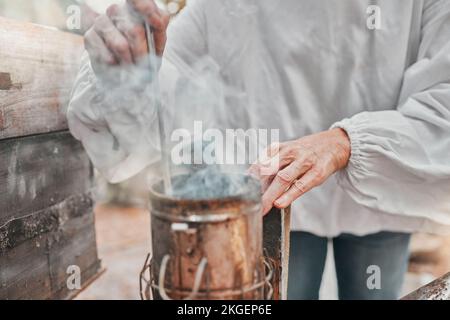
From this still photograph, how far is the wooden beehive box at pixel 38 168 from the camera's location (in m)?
1.82

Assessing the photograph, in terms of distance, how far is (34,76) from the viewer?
6.32 ft

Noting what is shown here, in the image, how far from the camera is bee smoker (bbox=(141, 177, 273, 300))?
40.9 inches

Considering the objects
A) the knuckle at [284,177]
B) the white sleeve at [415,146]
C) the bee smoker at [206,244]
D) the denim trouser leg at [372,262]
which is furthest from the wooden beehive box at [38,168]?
the denim trouser leg at [372,262]

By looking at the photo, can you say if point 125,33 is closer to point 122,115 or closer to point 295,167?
point 122,115

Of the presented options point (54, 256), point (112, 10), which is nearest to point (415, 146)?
point (112, 10)

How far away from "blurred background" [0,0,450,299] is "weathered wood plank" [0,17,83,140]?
0.56ft

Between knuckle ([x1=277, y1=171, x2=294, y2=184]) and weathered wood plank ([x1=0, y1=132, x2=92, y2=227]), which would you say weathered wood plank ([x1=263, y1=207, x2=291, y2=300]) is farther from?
weathered wood plank ([x1=0, y1=132, x2=92, y2=227])

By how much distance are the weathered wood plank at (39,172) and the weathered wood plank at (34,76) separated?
3.1 inches

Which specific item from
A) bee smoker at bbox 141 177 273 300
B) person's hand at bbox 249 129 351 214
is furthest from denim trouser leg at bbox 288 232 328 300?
bee smoker at bbox 141 177 273 300

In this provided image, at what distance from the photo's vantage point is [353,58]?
2043 mm

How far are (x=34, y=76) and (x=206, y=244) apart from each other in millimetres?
1412
